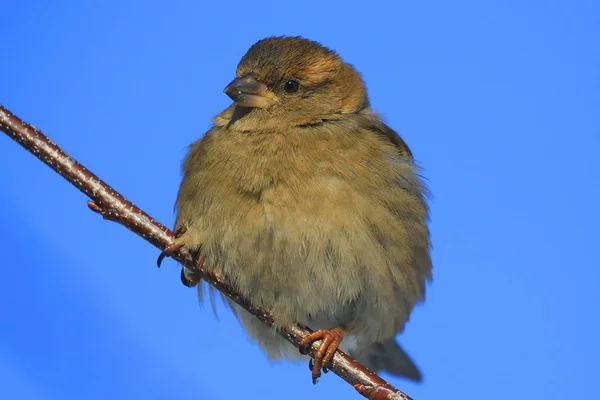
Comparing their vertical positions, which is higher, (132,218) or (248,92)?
(248,92)

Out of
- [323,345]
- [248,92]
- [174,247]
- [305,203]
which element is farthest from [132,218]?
[323,345]

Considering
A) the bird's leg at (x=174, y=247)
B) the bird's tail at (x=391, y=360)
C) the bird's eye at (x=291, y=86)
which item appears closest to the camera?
the bird's leg at (x=174, y=247)

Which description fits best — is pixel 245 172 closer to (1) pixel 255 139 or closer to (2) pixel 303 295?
(1) pixel 255 139

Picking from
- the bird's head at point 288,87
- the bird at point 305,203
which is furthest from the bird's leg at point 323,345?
the bird's head at point 288,87

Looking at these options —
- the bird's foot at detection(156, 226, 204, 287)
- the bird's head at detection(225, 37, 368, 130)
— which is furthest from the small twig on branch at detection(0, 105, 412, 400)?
the bird's head at detection(225, 37, 368, 130)

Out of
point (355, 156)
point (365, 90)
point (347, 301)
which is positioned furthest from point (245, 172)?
point (365, 90)

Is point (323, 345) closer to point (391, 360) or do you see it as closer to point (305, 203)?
point (305, 203)

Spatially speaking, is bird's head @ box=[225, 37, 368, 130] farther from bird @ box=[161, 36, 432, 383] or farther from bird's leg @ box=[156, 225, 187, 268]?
bird's leg @ box=[156, 225, 187, 268]

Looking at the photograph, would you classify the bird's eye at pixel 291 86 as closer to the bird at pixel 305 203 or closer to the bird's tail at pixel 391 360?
the bird at pixel 305 203
